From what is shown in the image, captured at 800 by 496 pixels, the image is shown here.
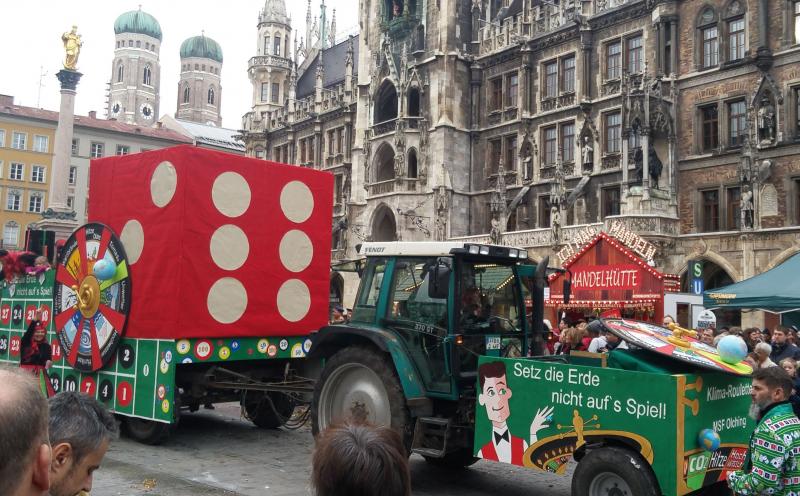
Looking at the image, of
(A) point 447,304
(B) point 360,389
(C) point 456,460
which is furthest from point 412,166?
(A) point 447,304

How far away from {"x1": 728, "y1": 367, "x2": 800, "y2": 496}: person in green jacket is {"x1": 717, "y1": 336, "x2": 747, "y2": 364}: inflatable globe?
5.15ft

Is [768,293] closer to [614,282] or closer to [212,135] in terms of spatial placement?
[614,282]

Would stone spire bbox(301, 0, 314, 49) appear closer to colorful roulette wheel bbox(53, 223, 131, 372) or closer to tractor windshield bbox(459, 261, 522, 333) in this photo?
colorful roulette wheel bbox(53, 223, 131, 372)

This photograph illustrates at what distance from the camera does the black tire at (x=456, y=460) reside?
29.1ft

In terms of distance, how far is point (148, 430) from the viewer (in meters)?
10.3

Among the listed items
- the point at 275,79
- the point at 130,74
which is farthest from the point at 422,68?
the point at 130,74

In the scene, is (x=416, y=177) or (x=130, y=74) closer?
(x=416, y=177)

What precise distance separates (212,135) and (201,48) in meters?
42.2

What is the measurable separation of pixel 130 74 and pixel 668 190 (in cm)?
10271

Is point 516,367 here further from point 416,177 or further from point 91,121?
point 91,121

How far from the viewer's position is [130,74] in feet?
366

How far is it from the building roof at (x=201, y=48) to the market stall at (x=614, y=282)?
346 feet

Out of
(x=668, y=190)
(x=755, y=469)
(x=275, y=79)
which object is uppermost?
(x=275, y=79)

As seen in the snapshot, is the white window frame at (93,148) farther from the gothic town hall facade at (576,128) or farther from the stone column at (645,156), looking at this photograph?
the stone column at (645,156)
